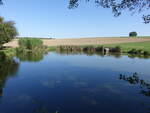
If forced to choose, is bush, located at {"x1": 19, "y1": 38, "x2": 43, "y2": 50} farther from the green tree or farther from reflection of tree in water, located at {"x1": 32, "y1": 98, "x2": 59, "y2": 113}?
reflection of tree in water, located at {"x1": 32, "y1": 98, "x2": 59, "y2": 113}

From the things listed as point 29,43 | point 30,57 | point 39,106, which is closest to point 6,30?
point 30,57

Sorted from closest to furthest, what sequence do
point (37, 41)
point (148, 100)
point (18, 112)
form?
1. point (18, 112)
2. point (148, 100)
3. point (37, 41)

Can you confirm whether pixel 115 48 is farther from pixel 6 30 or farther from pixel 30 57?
pixel 6 30

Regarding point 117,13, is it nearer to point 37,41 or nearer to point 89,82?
point 89,82

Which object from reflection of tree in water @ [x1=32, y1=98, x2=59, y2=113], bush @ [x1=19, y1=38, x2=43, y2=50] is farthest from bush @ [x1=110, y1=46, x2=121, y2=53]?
reflection of tree in water @ [x1=32, y1=98, x2=59, y2=113]

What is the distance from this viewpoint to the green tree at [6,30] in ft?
117

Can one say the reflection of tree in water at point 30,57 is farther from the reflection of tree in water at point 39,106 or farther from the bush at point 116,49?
the bush at point 116,49

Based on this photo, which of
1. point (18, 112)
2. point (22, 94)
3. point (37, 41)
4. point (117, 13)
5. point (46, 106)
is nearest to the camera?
point (117, 13)

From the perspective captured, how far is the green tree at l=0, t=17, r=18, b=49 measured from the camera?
35.8 metres

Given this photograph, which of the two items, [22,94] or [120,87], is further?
[120,87]

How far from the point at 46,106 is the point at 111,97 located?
3.79 metres

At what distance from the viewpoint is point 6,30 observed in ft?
123

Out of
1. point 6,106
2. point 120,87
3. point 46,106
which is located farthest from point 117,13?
point 120,87

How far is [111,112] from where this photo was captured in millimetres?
8625
